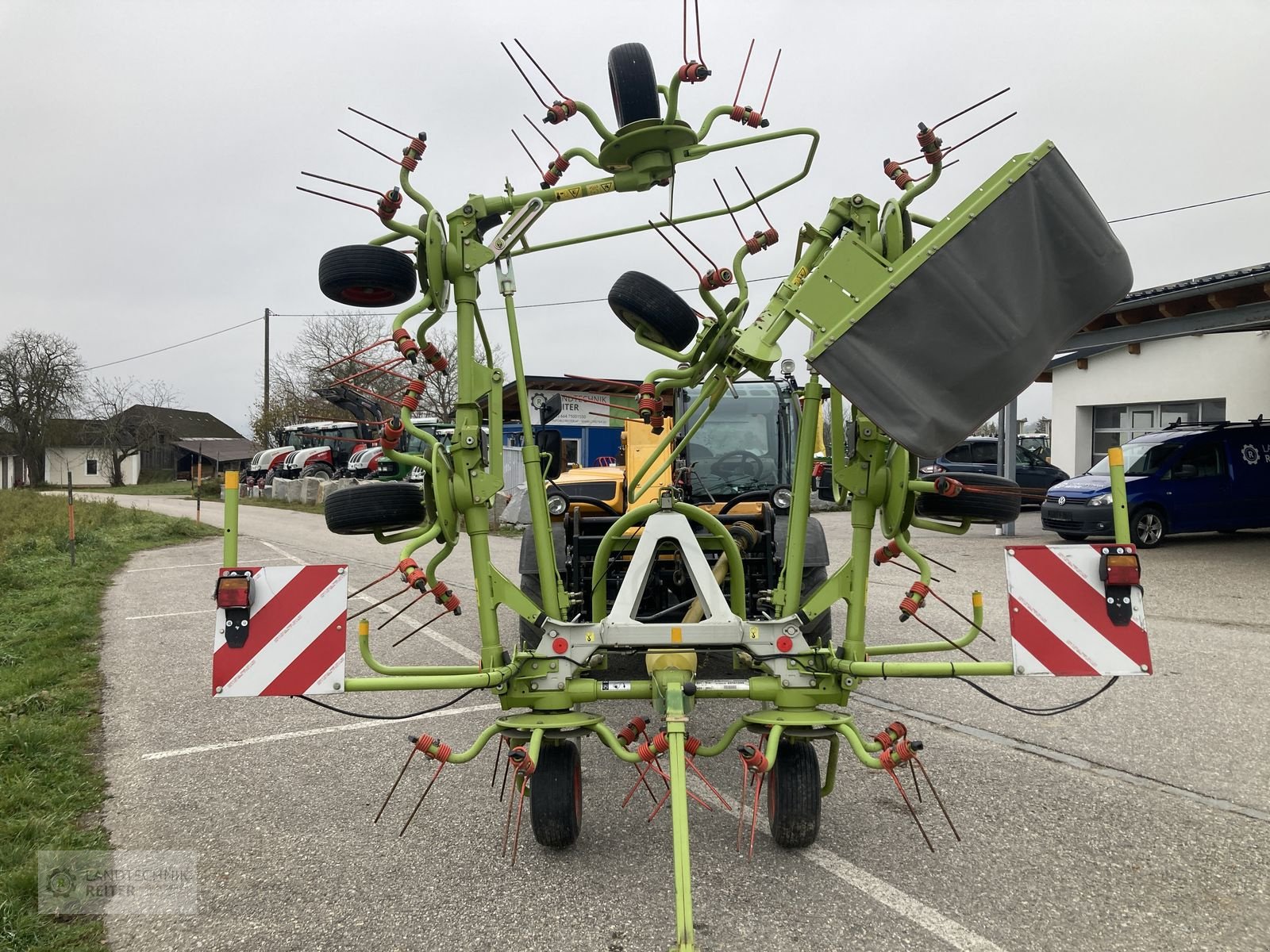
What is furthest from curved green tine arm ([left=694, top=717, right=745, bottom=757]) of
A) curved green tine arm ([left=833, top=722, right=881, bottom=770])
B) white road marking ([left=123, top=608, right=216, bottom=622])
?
white road marking ([left=123, top=608, right=216, bottom=622])

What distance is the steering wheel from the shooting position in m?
6.23

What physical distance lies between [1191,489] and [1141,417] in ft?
25.7

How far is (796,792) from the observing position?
3.29 metres

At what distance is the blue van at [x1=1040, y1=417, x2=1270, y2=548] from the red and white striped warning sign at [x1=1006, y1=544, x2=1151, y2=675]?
11.1 m

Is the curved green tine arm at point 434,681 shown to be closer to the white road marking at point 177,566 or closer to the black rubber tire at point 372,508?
the black rubber tire at point 372,508

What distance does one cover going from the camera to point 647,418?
4.02 meters

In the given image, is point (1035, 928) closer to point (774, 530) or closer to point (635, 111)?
point (774, 530)

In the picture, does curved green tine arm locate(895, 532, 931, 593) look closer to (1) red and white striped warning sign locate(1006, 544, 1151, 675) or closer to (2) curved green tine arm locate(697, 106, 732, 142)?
(1) red and white striped warning sign locate(1006, 544, 1151, 675)

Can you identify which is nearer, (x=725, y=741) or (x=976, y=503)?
(x=725, y=741)

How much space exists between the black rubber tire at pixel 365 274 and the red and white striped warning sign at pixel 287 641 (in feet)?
3.67

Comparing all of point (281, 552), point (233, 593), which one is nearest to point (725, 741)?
point (233, 593)

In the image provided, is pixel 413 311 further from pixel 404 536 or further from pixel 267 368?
pixel 267 368

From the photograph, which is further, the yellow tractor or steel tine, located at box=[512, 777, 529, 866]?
the yellow tractor

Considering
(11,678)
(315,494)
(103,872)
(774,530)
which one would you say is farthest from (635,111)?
(315,494)
